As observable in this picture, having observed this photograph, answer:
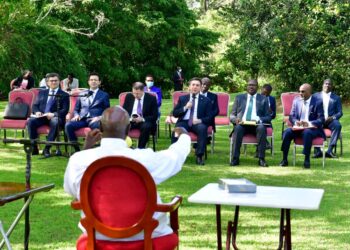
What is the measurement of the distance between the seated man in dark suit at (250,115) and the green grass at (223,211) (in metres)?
0.46

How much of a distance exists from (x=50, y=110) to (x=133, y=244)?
8.98 meters

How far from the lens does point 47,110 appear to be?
12.8m

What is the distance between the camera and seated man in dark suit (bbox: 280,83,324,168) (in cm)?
1177

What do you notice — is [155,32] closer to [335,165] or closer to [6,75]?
[6,75]

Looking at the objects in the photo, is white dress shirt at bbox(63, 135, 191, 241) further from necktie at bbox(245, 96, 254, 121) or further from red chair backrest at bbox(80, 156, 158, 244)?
necktie at bbox(245, 96, 254, 121)

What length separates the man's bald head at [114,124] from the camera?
4207 millimetres

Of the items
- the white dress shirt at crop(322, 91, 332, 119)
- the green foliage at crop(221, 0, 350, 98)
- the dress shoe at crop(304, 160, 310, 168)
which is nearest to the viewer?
the dress shoe at crop(304, 160, 310, 168)

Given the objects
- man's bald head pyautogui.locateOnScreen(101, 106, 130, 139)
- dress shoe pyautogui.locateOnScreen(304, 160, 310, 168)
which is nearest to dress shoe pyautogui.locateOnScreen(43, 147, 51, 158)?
dress shoe pyautogui.locateOnScreen(304, 160, 310, 168)

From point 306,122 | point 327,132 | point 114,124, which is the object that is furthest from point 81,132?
point 114,124

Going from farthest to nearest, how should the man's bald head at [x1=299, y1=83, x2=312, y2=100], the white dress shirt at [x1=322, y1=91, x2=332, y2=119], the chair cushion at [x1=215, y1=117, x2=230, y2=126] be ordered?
the chair cushion at [x1=215, y1=117, x2=230, y2=126]
the white dress shirt at [x1=322, y1=91, x2=332, y2=119]
the man's bald head at [x1=299, y1=83, x2=312, y2=100]

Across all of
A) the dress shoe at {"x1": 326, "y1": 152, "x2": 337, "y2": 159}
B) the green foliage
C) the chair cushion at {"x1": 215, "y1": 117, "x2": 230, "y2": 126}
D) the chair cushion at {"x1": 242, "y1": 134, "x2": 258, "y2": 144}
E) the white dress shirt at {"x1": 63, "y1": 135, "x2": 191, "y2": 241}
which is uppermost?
the green foliage

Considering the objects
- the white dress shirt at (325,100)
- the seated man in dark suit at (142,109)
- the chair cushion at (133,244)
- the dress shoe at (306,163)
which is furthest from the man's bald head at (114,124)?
the white dress shirt at (325,100)

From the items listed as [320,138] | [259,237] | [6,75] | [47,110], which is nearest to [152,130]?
[47,110]

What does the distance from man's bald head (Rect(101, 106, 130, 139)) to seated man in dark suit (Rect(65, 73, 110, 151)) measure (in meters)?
8.03
